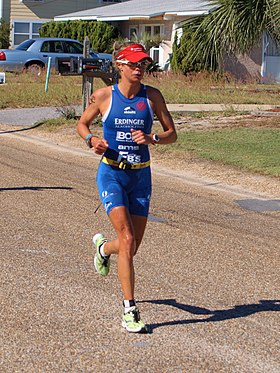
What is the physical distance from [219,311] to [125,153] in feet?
4.38

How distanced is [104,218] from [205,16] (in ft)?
29.0

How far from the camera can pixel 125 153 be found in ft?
19.4

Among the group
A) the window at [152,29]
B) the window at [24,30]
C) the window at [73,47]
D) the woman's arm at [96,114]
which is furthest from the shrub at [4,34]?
the woman's arm at [96,114]

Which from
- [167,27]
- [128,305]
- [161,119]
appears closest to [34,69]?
[167,27]

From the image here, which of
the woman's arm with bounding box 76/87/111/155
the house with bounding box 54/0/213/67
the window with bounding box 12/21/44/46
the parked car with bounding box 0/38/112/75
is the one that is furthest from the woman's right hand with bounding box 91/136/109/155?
the window with bounding box 12/21/44/46

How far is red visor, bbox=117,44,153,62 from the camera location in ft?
19.3

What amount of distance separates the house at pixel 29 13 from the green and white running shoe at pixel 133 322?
40155 millimetres

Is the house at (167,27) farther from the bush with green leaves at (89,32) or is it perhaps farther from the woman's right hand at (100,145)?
the woman's right hand at (100,145)

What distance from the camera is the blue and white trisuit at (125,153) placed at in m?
5.90

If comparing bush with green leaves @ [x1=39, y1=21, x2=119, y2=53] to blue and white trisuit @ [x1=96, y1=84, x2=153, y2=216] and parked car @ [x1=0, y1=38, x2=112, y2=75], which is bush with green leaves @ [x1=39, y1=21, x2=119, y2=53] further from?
blue and white trisuit @ [x1=96, y1=84, x2=153, y2=216]

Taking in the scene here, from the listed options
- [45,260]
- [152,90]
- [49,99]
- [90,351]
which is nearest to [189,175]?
[45,260]

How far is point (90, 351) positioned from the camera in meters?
5.27

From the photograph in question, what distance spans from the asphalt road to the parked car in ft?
69.4

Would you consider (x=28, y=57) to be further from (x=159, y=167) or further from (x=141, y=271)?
(x=141, y=271)
